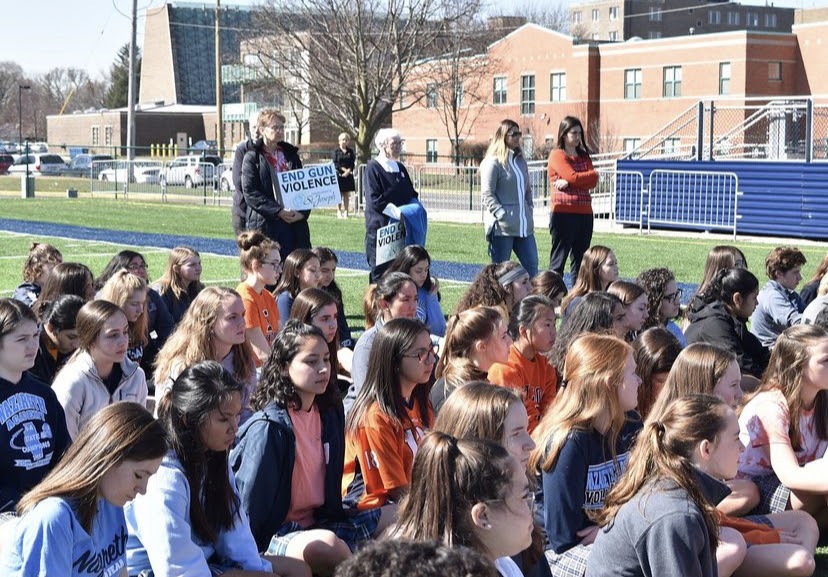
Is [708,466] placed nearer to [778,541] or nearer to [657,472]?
[657,472]

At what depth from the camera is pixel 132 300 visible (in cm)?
709

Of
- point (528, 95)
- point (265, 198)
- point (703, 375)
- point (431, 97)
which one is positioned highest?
point (528, 95)

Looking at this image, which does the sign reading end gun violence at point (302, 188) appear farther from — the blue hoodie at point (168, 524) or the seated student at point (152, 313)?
the blue hoodie at point (168, 524)

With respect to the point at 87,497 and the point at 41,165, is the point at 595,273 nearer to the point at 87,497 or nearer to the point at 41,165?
the point at 87,497

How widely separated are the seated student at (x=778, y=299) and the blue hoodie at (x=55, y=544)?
657 centimetres

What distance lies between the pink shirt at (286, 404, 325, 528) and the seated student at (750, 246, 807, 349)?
5.17 meters

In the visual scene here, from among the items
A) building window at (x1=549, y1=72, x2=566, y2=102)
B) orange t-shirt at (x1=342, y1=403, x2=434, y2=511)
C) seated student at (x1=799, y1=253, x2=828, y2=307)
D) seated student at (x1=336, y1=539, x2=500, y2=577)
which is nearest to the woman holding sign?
seated student at (x1=799, y1=253, x2=828, y2=307)

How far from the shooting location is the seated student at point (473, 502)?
3.03 meters

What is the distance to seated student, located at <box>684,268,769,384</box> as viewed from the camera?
7.75 meters

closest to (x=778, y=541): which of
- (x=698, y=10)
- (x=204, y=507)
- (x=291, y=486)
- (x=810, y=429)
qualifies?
(x=810, y=429)

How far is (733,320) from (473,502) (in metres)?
5.24

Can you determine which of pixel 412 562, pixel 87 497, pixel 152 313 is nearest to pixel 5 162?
pixel 152 313

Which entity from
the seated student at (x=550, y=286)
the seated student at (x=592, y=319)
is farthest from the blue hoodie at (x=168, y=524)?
the seated student at (x=550, y=286)

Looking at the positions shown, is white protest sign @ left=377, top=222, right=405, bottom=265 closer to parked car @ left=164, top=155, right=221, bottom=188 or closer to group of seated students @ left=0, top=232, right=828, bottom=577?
group of seated students @ left=0, top=232, right=828, bottom=577
